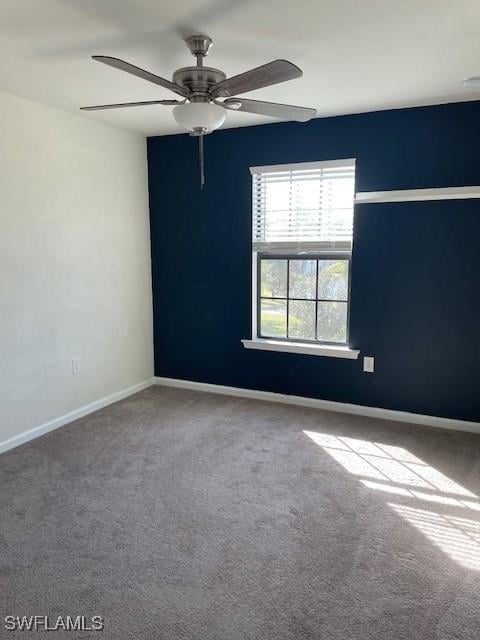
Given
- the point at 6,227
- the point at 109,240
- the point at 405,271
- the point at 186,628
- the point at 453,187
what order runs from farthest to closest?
the point at 109,240, the point at 405,271, the point at 453,187, the point at 6,227, the point at 186,628

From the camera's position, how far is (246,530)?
7.51 feet

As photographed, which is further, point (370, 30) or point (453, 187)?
point (453, 187)

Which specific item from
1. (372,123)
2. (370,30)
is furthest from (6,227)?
(372,123)

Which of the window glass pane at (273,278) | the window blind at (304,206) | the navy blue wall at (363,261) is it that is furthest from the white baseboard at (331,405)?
the window blind at (304,206)

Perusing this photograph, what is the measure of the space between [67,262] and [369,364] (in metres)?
2.44

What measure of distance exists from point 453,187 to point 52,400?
3248 mm

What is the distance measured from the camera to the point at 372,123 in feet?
11.4

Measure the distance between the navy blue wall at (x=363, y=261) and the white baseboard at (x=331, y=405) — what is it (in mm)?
51

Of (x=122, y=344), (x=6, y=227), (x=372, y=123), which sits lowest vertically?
(x=122, y=344)

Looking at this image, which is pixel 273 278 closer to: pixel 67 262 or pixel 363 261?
pixel 363 261

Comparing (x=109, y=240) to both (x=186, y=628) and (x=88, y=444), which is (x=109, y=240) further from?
(x=186, y=628)

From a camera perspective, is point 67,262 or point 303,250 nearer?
point 67,262

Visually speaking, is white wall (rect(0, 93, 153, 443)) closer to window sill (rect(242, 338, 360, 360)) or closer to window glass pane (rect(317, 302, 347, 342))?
window sill (rect(242, 338, 360, 360))

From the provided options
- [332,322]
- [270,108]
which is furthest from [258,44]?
[332,322]
